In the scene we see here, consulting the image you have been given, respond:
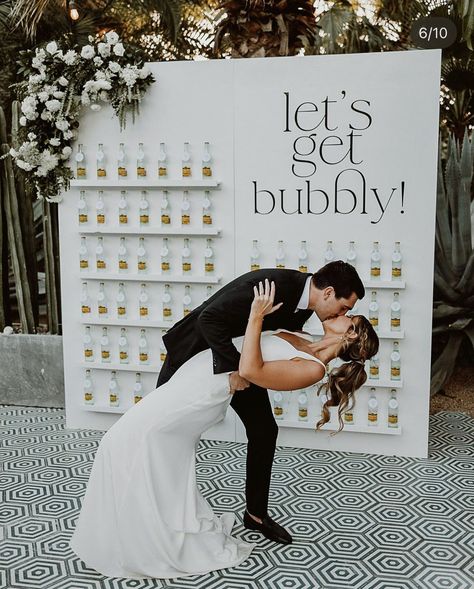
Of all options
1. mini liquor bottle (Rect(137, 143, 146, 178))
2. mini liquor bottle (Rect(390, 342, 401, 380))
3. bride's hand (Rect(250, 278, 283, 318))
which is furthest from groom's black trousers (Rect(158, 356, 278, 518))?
mini liquor bottle (Rect(137, 143, 146, 178))

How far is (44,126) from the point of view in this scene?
4.55m

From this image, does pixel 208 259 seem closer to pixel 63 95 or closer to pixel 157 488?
pixel 63 95

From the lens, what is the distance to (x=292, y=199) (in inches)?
169

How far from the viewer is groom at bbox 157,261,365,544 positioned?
9.52 feet

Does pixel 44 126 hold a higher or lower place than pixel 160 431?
higher

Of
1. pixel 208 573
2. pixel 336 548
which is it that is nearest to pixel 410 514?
pixel 336 548

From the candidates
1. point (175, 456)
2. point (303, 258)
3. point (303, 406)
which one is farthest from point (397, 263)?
point (175, 456)

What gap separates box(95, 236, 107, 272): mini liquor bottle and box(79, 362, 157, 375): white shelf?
622 millimetres

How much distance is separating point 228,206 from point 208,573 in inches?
87.5

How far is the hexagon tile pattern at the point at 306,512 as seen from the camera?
2939 mm

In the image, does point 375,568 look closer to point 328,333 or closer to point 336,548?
point 336,548

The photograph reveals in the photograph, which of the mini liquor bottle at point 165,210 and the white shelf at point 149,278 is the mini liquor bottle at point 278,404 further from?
the mini liquor bottle at point 165,210

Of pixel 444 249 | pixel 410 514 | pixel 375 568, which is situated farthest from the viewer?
pixel 444 249

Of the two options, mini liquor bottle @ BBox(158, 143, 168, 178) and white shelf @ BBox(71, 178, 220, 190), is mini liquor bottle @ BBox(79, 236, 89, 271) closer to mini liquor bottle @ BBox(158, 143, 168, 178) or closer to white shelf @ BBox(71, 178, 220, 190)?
white shelf @ BBox(71, 178, 220, 190)
